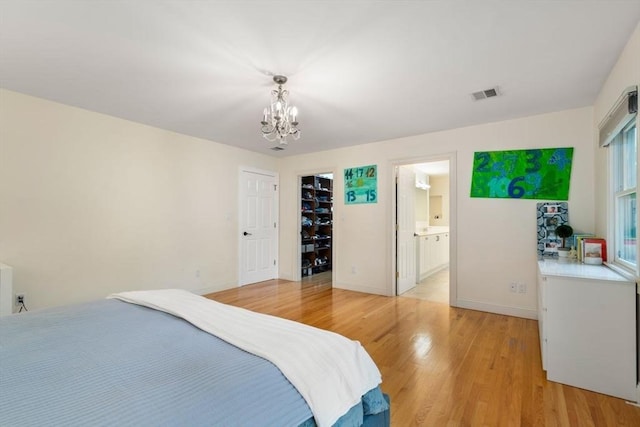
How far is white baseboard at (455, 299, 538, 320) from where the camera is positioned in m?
3.39

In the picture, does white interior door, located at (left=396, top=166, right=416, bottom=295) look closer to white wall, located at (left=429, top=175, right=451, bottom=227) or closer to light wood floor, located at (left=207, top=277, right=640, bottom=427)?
light wood floor, located at (left=207, top=277, right=640, bottom=427)

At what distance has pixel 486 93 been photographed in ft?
9.28

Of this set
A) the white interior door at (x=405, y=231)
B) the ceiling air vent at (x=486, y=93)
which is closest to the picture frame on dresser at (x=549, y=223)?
the ceiling air vent at (x=486, y=93)

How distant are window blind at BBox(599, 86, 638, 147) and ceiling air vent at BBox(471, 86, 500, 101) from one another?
0.87 meters

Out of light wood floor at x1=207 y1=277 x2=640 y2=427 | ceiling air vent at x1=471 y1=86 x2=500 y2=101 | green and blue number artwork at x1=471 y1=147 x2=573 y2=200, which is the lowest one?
light wood floor at x1=207 y1=277 x2=640 y2=427

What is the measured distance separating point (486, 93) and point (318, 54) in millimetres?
1754

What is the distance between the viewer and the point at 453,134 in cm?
393

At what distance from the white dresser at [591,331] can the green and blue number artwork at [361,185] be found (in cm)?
271

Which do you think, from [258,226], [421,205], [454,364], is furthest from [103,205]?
[421,205]

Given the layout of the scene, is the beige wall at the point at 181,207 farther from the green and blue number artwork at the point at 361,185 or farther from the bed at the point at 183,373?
the bed at the point at 183,373

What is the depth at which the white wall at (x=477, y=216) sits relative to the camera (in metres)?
3.23

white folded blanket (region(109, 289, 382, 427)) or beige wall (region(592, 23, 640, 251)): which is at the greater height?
beige wall (region(592, 23, 640, 251))

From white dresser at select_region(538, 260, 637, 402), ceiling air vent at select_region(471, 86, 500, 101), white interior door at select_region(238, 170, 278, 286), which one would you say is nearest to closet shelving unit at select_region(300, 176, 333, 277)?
white interior door at select_region(238, 170, 278, 286)

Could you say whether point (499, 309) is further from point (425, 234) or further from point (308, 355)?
point (308, 355)
